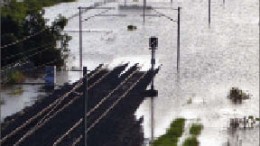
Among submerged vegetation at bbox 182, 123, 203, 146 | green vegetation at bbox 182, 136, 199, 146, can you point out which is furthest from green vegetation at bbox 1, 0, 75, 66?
green vegetation at bbox 182, 136, 199, 146

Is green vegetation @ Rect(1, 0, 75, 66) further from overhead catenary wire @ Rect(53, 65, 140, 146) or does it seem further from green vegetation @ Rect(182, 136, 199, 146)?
green vegetation @ Rect(182, 136, 199, 146)

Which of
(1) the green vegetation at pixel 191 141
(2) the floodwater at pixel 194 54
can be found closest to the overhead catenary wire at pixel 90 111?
(2) the floodwater at pixel 194 54

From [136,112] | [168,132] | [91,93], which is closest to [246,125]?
[168,132]

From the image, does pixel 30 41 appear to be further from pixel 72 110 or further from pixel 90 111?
pixel 90 111

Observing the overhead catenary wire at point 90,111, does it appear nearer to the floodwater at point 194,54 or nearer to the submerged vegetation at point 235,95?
the floodwater at point 194,54

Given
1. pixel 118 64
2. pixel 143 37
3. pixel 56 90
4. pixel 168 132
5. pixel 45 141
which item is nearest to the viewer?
pixel 45 141

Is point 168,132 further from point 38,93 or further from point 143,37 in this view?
point 143,37
